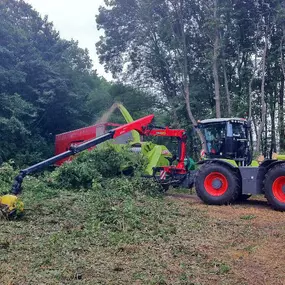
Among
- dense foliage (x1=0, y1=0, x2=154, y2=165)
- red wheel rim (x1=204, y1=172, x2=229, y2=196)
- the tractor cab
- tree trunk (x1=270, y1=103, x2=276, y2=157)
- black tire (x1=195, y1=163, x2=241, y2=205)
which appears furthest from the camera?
tree trunk (x1=270, y1=103, x2=276, y2=157)

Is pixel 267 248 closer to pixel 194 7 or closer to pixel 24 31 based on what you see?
pixel 194 7

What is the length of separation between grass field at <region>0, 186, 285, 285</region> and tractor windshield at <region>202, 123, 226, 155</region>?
8.43 ft

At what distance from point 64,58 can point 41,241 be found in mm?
21259

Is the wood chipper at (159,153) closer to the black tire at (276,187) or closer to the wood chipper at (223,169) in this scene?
the wood chipper at (223,169)

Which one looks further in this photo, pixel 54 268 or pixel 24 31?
pixel 24 31

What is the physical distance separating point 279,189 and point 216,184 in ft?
5.47

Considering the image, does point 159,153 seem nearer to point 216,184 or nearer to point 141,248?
point 216,184

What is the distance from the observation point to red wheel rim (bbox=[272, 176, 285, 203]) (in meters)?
9.88

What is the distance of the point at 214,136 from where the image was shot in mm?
11484

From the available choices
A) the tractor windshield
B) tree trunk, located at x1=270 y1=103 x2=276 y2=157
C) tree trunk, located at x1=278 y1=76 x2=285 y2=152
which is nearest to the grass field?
the tractor windshield

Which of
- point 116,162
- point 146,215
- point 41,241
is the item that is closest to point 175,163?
point 116,162

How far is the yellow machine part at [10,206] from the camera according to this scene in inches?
306

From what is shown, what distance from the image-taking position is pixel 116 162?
12.5 m

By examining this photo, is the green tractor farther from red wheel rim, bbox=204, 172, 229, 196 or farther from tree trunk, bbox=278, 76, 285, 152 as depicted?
tree trunk, bbox=278, 76, 285, 152
